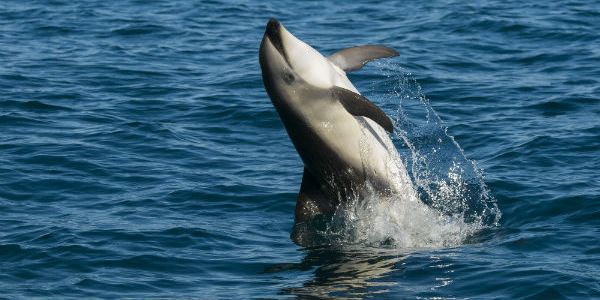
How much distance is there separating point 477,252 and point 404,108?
636cm

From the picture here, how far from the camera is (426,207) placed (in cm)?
1388

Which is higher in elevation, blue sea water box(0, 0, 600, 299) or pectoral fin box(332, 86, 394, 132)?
pectoral fin box(332, 86, 394, 132)

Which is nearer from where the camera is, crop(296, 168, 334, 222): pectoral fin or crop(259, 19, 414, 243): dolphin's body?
crop(259, 19, 414, 243): dolphin's body

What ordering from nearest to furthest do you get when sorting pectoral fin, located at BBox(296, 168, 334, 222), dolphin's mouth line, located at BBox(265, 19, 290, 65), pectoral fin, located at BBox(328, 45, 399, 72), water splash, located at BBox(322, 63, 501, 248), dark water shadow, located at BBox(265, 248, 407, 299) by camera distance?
dark water shadow, located at BBox(265, 248, 407, 299) → dolphin's mouth line, located at BBox(265, 19, 290, 65) → water splash, located at BBox(322, 63, 501, 248) → pectoral fin, located at BBox(296, 168, 334, 222) → pectoral fin, located at BBox(328, 45, 399, 72)

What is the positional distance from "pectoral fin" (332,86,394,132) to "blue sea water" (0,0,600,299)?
1.25 metres

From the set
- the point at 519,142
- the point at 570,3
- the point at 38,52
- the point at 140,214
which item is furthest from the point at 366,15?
the point at 140,214

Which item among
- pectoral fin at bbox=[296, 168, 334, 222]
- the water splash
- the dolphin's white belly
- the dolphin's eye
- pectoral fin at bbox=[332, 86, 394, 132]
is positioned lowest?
the water splash

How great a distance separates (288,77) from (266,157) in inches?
139

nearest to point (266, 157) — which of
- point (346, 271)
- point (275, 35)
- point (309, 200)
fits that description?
point (309, 200)

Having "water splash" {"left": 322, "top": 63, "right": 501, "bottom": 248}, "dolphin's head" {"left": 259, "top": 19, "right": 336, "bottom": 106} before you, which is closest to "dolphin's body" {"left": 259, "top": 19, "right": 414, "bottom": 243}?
"dolphin's head" {"left": 259, "top": 19, "right": 336, "bottom": 106}

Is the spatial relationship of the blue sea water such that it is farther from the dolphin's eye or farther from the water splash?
the dolphin's eye

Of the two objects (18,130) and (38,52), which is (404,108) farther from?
(38,52)

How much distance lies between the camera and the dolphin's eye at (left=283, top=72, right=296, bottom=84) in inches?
515

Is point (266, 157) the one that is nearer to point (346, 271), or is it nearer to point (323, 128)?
point (323, 128)
